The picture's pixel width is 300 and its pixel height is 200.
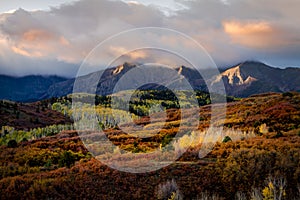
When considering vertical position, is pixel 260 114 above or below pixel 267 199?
above

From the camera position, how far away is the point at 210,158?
93.5 feet

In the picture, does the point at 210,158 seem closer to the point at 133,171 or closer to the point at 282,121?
the point at 133,171

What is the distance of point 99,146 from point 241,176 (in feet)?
66.7

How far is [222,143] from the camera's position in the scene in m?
33.1

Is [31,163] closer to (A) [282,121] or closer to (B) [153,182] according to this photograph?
(B) [153,182]

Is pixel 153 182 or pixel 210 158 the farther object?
pixel 210 158

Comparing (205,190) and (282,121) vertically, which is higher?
(282,121)

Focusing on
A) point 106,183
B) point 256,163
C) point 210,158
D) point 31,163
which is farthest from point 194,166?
point 31,163

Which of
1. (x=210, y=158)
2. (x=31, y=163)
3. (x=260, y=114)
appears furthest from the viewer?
(x=260, y=114)

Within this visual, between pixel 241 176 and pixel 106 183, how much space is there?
9.71m

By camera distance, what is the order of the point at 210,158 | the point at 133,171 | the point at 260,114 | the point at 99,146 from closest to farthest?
the point at 133,171 < the point at 210,158 < the point at 99,146 < the point at 260,114

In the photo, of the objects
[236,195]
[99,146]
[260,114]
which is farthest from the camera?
[260,114]

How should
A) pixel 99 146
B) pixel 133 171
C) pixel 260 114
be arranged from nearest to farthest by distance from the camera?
pixel 133 171 < pixel 99 146 < pixel 260 114

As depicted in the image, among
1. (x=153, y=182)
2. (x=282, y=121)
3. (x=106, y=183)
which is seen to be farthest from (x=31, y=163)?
(x=282, y=121)
